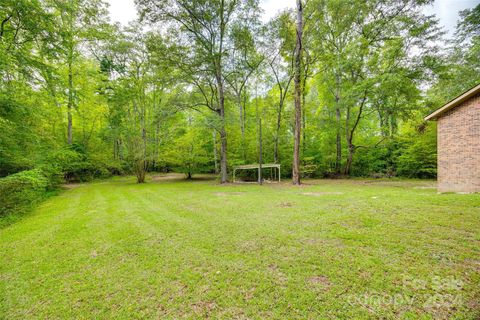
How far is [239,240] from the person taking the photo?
3.58 metres

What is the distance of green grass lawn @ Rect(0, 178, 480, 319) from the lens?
6.36ft

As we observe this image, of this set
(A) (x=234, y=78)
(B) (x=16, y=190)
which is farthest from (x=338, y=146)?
(B) (x=16, y=190)

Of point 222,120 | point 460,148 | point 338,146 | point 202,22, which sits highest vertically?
point 202,22

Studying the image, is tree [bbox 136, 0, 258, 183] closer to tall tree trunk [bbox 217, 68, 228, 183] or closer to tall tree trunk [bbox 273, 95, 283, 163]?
tall tree trunk [bbox 217, 68, 228, 183]

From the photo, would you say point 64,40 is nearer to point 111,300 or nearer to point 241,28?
point 241,28

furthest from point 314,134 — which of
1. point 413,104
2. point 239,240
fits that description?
point 239,240

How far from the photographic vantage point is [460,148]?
692 centimetres

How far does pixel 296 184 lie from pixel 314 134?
786cm

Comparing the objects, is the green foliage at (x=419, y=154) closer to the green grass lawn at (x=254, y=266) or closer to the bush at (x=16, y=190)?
the green grass lawn at (x=254, y=266)

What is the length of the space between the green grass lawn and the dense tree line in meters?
6.79

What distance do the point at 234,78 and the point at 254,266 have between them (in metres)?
16.2

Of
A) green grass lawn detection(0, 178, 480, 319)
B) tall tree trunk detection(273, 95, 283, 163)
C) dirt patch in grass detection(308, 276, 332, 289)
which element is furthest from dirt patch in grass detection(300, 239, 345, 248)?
tall tree trunk detection(273, 95, 283, 163)

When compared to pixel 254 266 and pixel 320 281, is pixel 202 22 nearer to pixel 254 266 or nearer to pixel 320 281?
pixel 254 266

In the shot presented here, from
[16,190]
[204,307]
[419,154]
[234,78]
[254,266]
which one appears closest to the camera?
[204,307]
